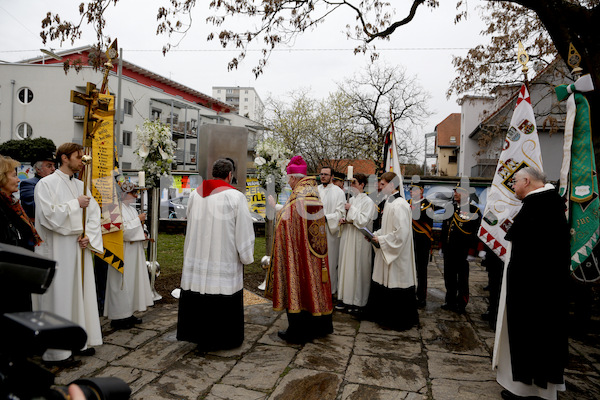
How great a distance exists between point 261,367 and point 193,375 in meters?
0.67

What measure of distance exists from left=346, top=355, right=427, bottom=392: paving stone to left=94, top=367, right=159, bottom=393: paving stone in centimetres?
187

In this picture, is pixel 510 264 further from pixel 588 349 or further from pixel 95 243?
pixel 95 243

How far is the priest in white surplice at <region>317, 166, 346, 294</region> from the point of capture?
6.74 m

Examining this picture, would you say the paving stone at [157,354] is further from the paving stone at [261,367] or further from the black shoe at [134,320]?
the paving stone at [261,367]

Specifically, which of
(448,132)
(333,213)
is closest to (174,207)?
(333,213)

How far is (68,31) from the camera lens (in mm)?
6160

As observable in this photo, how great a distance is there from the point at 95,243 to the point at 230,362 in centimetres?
188

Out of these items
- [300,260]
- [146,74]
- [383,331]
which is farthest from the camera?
[146,74]

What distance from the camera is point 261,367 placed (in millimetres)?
4109

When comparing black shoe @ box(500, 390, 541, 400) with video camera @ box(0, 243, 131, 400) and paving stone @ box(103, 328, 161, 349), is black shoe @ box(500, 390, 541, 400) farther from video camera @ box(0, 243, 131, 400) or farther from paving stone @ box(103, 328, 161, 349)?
paving stone @ box(103, 328, 161, 349)

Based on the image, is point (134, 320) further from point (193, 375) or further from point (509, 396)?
point (509, 396)

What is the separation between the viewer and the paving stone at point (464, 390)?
3.57 meters

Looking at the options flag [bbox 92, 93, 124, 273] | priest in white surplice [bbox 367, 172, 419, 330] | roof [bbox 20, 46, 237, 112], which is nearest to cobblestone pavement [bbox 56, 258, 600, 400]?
priest in white surplice [bbox 367, 172, 419, 330]

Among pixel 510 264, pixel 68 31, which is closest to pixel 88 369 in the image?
pixel 510 264
